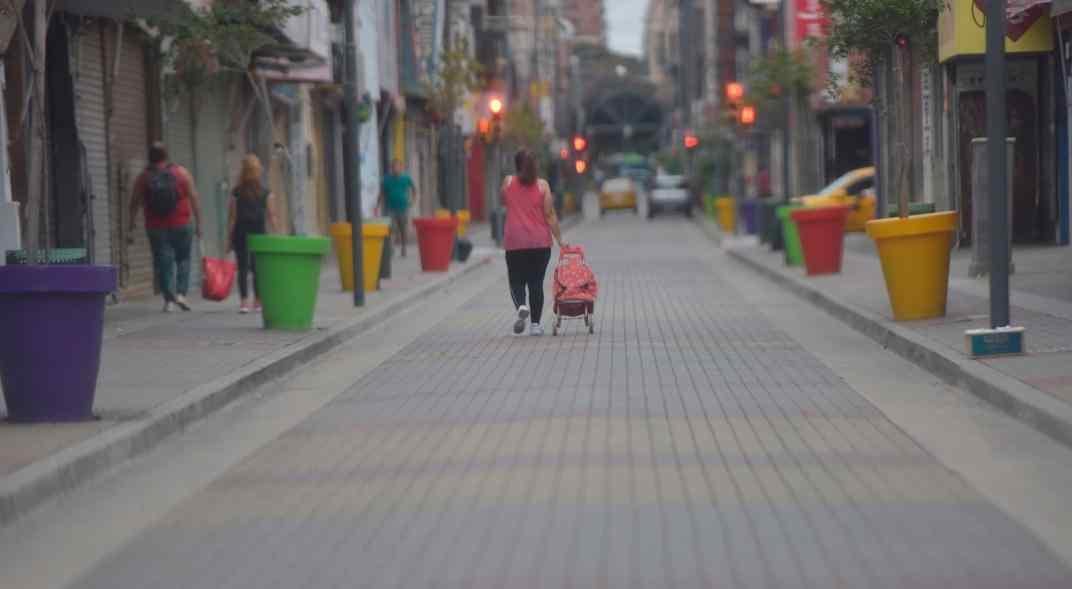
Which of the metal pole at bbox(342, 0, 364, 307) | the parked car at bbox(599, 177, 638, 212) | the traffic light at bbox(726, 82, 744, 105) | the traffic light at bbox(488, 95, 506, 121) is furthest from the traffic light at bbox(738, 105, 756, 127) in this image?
the parked car at bbox(599, 177, 638, 212)

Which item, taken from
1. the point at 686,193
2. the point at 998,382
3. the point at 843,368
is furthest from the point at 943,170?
the point at 686,193

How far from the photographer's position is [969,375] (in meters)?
13.4

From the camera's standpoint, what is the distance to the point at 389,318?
22891 mm

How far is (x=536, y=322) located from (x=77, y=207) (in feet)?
20.8

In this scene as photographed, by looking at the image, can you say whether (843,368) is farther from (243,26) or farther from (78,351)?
(243,26)

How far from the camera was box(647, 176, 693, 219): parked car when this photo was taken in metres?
82.9

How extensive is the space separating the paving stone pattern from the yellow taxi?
1125 inches

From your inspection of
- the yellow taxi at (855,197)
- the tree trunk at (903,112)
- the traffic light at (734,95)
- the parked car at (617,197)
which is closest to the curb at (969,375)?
the tree trunk at (903,112)

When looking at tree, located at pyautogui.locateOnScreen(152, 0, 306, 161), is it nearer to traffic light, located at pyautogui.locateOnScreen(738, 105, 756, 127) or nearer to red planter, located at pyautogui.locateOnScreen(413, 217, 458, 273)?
red planter, located at pyautogui.locateOnScreen(413, 217, 458, 273)

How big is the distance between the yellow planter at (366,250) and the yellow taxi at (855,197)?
1734 cm

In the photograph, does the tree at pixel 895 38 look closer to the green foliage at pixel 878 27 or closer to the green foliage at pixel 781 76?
the green foliage at pixel 878 27

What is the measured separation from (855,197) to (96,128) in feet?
75.7

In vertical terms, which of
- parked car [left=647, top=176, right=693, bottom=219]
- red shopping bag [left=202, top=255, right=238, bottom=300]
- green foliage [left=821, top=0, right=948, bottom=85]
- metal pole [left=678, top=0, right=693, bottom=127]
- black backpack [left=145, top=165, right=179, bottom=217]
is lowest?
parked car [left=647, top=176, right=693, bottom=219]

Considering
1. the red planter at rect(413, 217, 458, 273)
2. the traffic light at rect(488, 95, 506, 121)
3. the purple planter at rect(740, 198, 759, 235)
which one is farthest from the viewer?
the purple planter at rect(740, 198, 759, 235)
